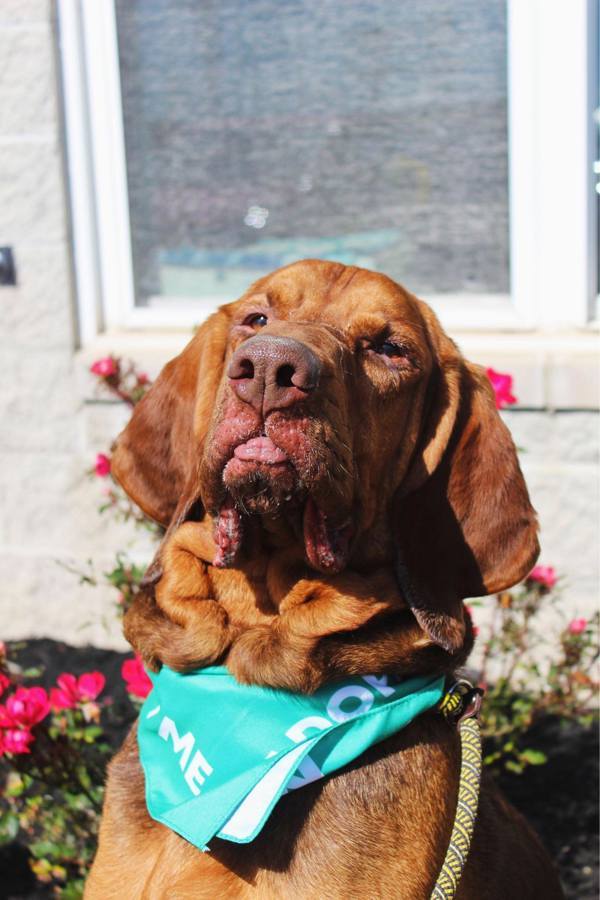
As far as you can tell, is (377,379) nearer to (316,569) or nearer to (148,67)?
(316,569)

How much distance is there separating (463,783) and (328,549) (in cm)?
66

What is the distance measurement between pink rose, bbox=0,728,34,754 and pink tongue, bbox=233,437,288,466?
1.43m

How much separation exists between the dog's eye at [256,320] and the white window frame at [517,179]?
2.19 m

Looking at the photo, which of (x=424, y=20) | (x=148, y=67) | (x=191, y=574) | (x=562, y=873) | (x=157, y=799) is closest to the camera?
(x=157, y=799)

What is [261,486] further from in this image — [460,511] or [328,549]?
[460,511]

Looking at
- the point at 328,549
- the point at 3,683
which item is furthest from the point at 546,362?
the point at 3,683

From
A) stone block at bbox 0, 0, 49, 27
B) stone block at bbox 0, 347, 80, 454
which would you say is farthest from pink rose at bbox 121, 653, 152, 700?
stone block at bbox 0, 0, 49, 27

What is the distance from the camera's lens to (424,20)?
199 inches

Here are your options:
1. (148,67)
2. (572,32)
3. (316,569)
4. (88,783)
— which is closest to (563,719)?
(88,783)

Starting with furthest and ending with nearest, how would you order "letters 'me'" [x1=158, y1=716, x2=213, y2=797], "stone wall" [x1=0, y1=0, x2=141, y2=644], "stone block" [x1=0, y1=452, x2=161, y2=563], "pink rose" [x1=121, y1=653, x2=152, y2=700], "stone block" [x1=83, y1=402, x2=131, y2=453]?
1. "stone block" [x1=0, y1=452, x2=161, y2=563]
2. "stone block" [x1=83, y1=402, x2=131, y2=453]
3. "stone wall" [x1=0, y1=0, x2=141, y2=644]
4. "pink rose" [x1=121, y1=653, x2=152, y2=700]
5. "letters 'me'" [x1=158, y1=716, x2=213, y2=797]

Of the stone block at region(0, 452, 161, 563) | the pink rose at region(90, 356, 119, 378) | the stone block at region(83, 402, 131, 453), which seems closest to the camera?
the pink rose at region(90, 356, 119, 378)

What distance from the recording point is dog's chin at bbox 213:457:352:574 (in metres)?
2.54

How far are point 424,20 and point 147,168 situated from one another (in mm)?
1530

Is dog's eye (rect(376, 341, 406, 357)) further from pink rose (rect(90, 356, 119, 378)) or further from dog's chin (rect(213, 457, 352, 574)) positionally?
pink rose (rect(90, 356, 119, 378))
